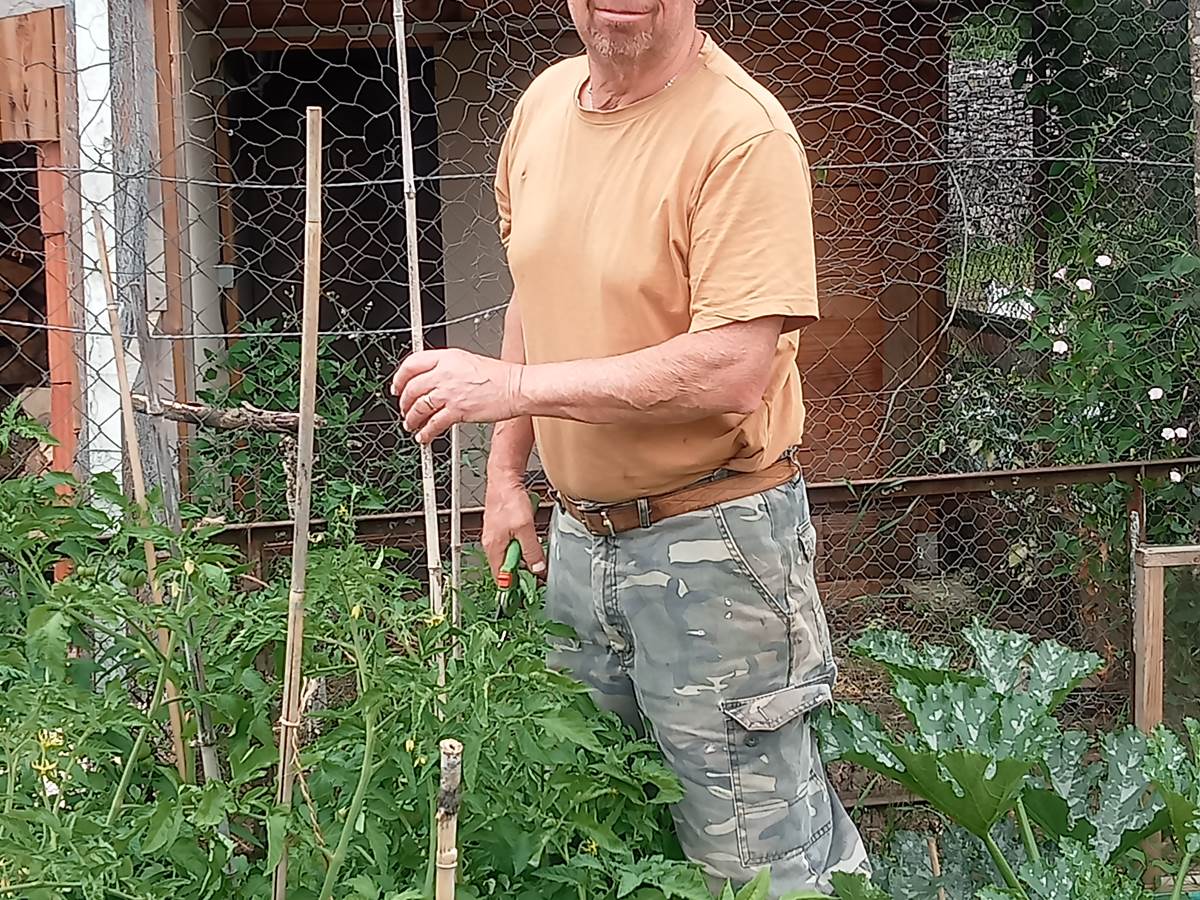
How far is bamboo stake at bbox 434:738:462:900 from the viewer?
95 cm

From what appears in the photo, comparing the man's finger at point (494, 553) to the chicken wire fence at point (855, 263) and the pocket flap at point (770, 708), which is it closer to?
the pocket flap at point (770, 708)

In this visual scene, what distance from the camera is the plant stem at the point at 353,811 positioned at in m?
1.18

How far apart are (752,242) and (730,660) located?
0.51m

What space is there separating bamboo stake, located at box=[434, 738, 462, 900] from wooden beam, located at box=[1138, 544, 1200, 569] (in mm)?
1807

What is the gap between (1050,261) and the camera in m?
3.59

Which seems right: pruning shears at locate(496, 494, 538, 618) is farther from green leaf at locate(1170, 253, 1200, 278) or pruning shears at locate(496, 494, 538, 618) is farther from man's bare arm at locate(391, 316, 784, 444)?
green leaf at locate(1170, 253, 1200, 278)

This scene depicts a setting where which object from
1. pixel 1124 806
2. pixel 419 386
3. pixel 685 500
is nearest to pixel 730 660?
pixel 685 500

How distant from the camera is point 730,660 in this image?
1568 millimetres

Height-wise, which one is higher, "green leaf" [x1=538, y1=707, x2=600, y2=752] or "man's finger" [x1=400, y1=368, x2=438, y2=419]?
"man's finger" [x1=400, y1=368, x2=438, y2=419]

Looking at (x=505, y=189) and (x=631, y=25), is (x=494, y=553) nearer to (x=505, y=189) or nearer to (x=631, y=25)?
(x=505, y=189)

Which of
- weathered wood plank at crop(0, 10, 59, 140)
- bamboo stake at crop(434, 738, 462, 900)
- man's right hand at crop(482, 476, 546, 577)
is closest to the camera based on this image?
bamboo stake at crop(434, 738, 462, 900)

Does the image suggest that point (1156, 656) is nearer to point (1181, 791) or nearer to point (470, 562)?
point (1181, 791)

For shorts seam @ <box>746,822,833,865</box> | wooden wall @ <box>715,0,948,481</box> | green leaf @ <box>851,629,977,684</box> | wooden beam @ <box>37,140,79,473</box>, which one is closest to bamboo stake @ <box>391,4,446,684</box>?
shorts seam @ <box>746,822,833,865</box>

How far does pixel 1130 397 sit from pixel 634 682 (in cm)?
192
